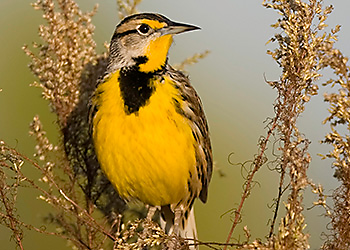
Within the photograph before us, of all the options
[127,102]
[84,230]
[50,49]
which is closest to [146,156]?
[127,102]

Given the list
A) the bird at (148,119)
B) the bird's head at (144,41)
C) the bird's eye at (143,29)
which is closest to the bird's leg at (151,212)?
the bird at (148,119)

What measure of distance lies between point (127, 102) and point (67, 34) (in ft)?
0.93

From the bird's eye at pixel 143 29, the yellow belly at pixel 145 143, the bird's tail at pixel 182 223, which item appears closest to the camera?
the yellow belly at pixel 145 143

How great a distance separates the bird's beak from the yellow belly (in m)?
0.15

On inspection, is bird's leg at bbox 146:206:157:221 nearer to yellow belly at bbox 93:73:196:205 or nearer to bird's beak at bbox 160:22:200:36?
yellow belly at bbox 93:73:196:205

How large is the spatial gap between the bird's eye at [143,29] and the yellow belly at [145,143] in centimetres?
17

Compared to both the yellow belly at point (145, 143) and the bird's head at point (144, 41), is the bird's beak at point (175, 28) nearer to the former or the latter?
the bird's head at point (144, 41)

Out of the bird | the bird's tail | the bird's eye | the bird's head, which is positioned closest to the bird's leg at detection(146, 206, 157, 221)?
the bird's tail

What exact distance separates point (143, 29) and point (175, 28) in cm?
12

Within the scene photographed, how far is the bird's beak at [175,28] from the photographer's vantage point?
1.74m

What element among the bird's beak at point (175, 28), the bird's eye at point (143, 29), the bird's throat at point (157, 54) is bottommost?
the bird's throat at point (157, 54)

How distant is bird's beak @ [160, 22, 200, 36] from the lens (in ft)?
5.71

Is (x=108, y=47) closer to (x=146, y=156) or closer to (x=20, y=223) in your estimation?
(x=146, y=156)

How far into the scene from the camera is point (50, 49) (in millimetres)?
1737
